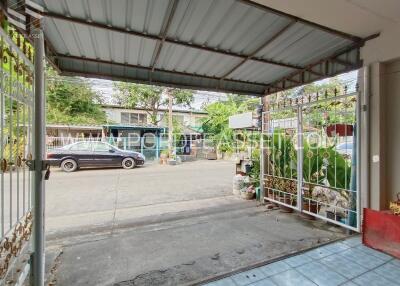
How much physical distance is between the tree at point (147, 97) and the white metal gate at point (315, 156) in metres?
Result: 12.9

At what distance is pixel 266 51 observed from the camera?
3732mm

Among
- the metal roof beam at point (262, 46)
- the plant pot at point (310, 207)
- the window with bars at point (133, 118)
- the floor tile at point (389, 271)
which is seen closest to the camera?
the floor tile at point (389, 271)

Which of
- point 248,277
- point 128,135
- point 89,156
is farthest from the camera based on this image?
point 128,135

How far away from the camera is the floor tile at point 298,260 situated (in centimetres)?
277

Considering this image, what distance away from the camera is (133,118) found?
67.6 feet

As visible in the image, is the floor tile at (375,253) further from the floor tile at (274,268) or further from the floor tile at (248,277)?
the floor tile at (248,277)

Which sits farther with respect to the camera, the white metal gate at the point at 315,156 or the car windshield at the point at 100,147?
the car windshield at the point at 100,147

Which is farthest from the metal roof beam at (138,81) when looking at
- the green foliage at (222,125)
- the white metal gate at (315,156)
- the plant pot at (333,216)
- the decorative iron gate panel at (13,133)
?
the green foliage at (222,125)

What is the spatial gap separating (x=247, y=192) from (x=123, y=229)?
322cm

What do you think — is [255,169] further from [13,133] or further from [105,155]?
[105,155]

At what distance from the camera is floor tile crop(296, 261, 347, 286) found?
2383 millimetres

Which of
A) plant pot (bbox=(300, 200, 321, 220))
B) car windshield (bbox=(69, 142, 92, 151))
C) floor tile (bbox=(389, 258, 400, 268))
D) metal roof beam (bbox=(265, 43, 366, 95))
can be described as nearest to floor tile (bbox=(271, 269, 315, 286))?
floor tile (bbox=(389, 258, 400, 268))

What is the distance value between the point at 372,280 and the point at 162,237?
268 centimetres

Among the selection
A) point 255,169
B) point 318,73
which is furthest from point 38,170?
point 255,169
